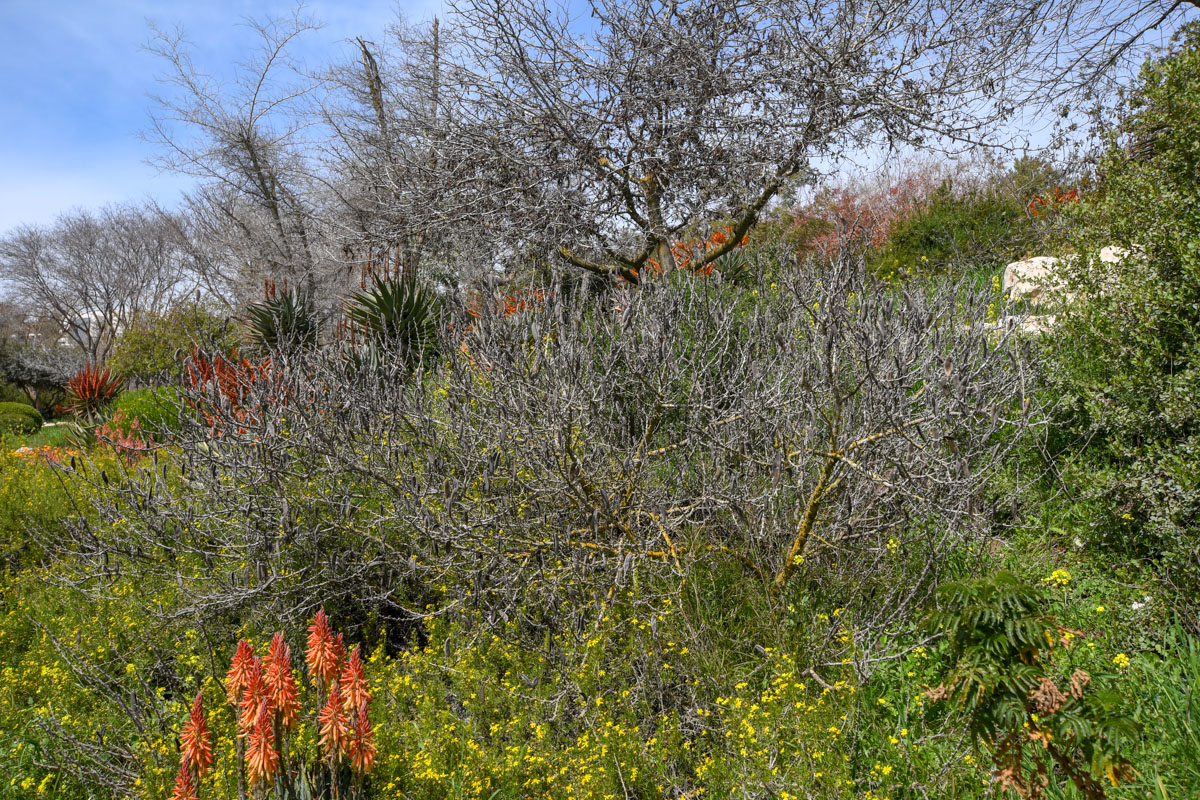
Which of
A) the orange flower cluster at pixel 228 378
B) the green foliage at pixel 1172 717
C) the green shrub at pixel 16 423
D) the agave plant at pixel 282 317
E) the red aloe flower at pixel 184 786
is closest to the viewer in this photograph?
the red aloe flower at pixel 184 786

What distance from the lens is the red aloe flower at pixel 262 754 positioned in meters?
1.74

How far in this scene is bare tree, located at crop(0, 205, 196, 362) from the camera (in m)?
35.6

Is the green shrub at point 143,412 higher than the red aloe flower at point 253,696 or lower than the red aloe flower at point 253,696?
higher

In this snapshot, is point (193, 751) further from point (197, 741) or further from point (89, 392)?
point (89, 392)

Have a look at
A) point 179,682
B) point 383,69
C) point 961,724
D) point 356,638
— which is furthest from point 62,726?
point 383,69

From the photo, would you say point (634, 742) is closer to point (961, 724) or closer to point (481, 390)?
point (961, 724)

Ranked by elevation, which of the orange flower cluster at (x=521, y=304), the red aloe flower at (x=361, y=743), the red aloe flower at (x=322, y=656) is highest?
the orange flower cluster at (x=521, y=304)

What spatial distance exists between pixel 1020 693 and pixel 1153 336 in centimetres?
261

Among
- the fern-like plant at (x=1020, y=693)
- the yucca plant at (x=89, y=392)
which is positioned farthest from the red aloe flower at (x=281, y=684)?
the yucca plant at (x=89, y=392)

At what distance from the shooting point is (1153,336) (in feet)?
11.4

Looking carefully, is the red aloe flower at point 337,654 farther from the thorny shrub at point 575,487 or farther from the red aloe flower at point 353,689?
the thorny shrub at point 575,487

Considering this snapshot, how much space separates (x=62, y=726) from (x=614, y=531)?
284cm

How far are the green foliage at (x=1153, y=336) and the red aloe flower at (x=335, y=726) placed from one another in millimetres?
3448

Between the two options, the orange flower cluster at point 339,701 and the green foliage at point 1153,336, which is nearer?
the orange flower cluster at point 339,701
